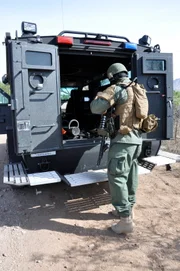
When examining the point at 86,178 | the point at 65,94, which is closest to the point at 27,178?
the point at 86,178

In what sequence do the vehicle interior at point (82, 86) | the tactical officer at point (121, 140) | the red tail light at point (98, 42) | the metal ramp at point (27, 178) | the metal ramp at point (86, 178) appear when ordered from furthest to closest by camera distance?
the vehicle interior at point (82, 86) → the red tail light at point (98, 42) → the metal ramp at point (86, 178) → the metal ramp at point (27, 178) → the tactical officer at point (121, 140)

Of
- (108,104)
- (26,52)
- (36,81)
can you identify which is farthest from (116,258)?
(26,52)

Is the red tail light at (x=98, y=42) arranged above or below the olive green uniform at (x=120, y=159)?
above

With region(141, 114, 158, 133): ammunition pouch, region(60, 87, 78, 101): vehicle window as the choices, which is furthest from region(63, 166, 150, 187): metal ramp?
region(60, 87, 78, 101): vehicle window

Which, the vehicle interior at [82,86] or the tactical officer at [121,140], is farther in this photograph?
the vehicle interior at [82,86]

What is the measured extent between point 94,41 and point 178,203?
2672mm

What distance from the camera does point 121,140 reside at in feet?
9.59

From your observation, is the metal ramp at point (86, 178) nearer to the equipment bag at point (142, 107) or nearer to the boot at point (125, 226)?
the boot at point (125, 226)

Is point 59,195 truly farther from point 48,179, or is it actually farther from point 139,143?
point 139,143

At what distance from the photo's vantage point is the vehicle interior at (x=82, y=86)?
16.6ft

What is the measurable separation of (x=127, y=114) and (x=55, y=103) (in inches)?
39.4

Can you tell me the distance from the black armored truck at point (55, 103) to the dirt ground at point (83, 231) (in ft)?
1.68

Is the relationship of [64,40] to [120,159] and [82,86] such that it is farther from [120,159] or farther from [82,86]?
[82,86]

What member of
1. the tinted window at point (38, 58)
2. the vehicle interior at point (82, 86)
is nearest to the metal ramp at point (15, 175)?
the tinted window at point (38, 58)
